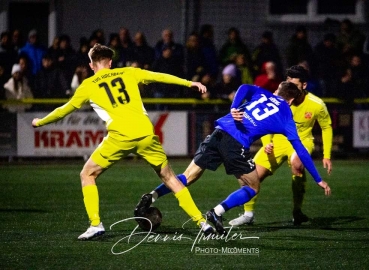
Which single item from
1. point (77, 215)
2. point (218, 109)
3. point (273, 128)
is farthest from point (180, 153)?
point (273, 128)

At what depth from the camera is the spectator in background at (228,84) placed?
59.4ft

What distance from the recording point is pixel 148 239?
887cm

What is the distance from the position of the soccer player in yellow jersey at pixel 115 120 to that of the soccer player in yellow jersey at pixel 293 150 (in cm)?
169

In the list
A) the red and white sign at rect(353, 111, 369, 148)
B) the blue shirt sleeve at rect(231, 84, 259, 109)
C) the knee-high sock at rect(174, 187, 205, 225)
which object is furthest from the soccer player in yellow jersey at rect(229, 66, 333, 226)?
the red and white sign at rect(353, 111, 369, 148)

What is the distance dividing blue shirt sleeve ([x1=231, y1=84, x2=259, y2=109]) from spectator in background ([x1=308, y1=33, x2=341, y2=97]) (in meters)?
10.2

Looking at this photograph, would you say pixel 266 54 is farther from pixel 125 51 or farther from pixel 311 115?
pixel 311 115

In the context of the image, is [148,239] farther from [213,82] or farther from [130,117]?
[213,82]

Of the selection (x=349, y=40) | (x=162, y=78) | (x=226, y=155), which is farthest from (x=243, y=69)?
(x=162, y=78)

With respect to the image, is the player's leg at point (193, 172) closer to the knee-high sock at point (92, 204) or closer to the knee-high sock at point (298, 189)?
the knee-high sock at point (92, 204)

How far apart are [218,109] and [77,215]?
783 centimetres

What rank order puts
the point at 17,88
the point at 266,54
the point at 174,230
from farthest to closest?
the point at 266,54 → the point at 17,88 → the point at 174,230

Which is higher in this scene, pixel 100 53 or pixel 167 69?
pixel 100 53

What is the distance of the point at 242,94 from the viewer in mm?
9023

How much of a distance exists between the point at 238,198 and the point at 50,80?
9924 millimetres
